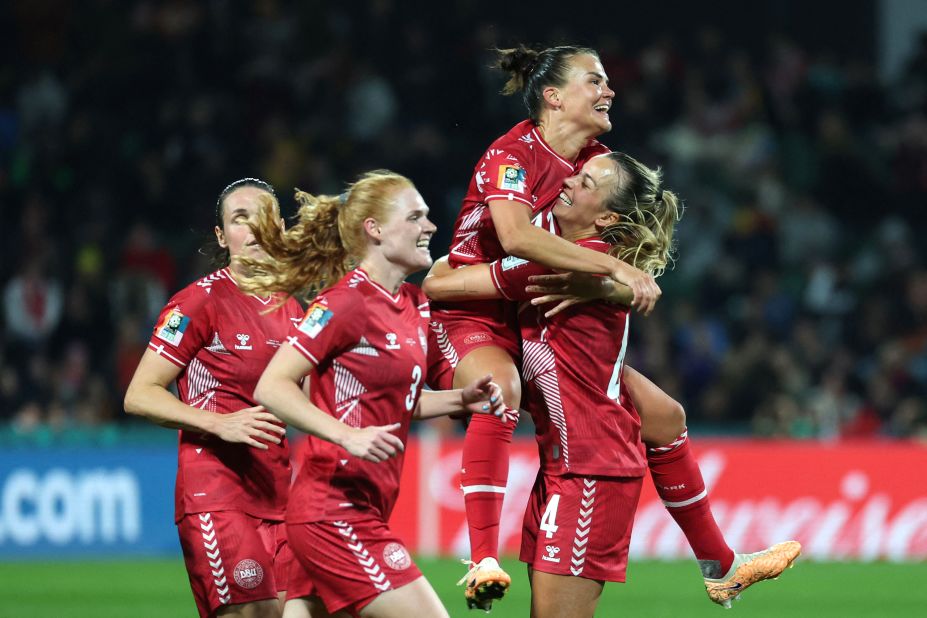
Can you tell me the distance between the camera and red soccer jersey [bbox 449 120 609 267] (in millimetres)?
5551

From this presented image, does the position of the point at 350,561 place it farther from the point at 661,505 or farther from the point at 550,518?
the point at 661,505

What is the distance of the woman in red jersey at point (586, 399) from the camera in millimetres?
5352

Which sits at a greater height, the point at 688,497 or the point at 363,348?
the point at 363,348

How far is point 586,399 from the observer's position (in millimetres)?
5426

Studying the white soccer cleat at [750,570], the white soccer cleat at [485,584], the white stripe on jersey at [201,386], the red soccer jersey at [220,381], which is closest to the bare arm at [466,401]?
the white soccer cleat at [485,584]

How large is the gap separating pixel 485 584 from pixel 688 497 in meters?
1.20

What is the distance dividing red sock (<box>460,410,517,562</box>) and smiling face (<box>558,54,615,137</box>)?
1.23 m

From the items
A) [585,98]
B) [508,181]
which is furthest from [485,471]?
[585,98]

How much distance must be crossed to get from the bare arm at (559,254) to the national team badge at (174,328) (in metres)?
1.22

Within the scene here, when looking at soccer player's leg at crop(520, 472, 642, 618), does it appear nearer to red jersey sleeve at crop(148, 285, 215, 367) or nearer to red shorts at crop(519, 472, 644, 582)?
red shorts at crop(519, 472, 644, 582)

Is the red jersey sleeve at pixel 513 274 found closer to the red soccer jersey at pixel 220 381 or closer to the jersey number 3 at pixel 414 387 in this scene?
the jersey number 3 at pixel 414 387

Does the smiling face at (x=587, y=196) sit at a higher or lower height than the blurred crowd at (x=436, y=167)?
higher

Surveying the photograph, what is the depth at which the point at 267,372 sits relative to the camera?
469cm

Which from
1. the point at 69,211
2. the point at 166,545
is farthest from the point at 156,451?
the point at 69,211
